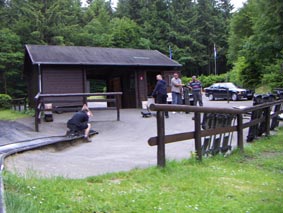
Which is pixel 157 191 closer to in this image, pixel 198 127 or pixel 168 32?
pixel 198 127

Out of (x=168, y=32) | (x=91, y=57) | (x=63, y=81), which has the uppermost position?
(x=168, y=32)

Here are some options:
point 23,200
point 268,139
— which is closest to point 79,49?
point 268,139

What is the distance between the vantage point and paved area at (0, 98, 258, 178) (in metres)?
5.88

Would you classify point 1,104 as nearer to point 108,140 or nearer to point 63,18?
point 108,140

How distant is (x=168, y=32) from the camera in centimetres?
5831

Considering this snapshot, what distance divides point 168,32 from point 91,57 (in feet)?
126

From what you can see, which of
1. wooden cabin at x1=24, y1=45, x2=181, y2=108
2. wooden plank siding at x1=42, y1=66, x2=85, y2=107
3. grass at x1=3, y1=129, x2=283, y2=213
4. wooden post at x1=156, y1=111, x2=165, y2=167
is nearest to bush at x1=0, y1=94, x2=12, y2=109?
wooden cabin at x1=24, y1=45, x2=181, y2=108

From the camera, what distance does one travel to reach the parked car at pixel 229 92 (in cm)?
2742

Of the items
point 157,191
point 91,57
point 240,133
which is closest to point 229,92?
point 91,57

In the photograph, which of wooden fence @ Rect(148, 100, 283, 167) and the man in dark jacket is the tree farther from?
wooden fence @ Rect(148, 100, 283, 167)

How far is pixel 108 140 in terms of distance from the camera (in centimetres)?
1082

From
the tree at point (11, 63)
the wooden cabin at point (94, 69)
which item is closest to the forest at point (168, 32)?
the tree at point (11, 63)

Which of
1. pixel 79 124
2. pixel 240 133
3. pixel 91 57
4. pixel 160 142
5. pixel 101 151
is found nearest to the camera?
pixel 160 142

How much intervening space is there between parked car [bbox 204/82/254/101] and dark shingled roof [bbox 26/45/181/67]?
6.51m
